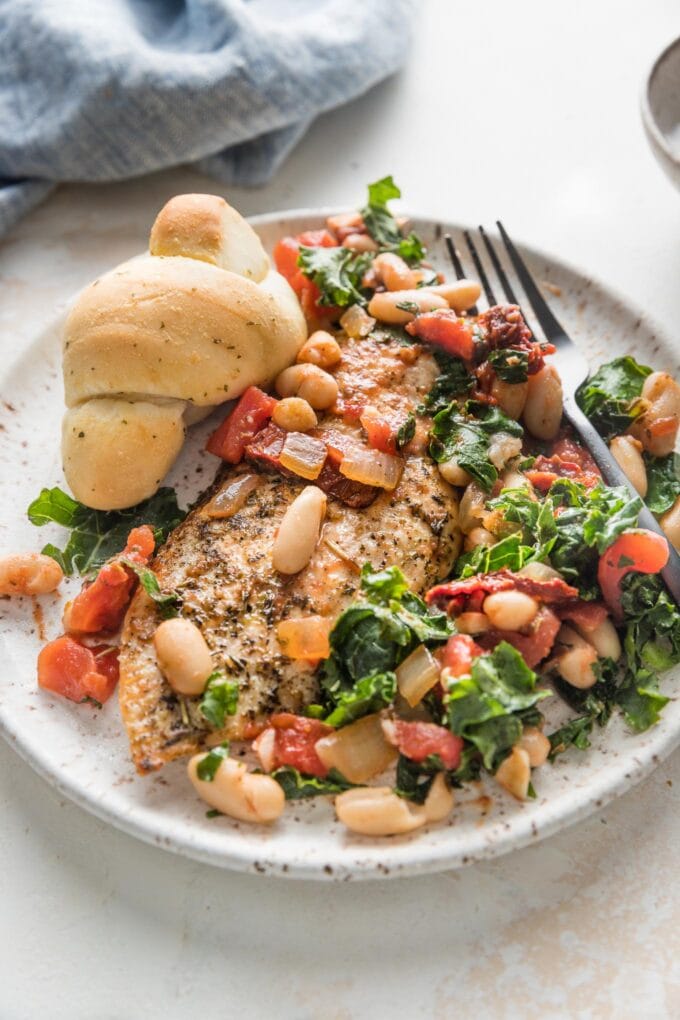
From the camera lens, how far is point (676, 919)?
321 centimetres

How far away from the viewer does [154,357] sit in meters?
3.95

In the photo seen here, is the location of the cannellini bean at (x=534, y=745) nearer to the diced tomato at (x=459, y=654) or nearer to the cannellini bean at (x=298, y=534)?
the diced tomato at (x=459, y=654)

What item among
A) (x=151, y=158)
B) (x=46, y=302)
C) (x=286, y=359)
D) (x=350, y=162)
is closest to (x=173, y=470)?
(x=286, y=359)

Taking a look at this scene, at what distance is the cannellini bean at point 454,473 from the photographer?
154 inches

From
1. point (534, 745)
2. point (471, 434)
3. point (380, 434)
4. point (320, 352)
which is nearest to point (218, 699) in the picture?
point (534, 745)

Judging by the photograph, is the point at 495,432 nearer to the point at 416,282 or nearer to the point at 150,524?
the point at 416,282

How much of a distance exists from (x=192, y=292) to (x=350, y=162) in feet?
8.50

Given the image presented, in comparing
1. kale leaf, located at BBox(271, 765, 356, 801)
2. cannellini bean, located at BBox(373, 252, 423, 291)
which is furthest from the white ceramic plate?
cannellini bean, located at BBox(373, 252, 423, 291)

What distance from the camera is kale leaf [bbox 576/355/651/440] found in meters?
4.24

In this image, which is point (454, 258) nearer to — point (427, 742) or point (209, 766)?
point (427, 742)

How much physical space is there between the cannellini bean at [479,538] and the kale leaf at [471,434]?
209mm

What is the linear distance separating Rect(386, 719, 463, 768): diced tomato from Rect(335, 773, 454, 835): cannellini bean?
0.07 meters

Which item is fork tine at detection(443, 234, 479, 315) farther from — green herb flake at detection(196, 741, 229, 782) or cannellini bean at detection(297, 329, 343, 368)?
green herb flake at detection(196, 741, 229, 782)

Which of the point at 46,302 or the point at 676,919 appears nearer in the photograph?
the point at 676,919
